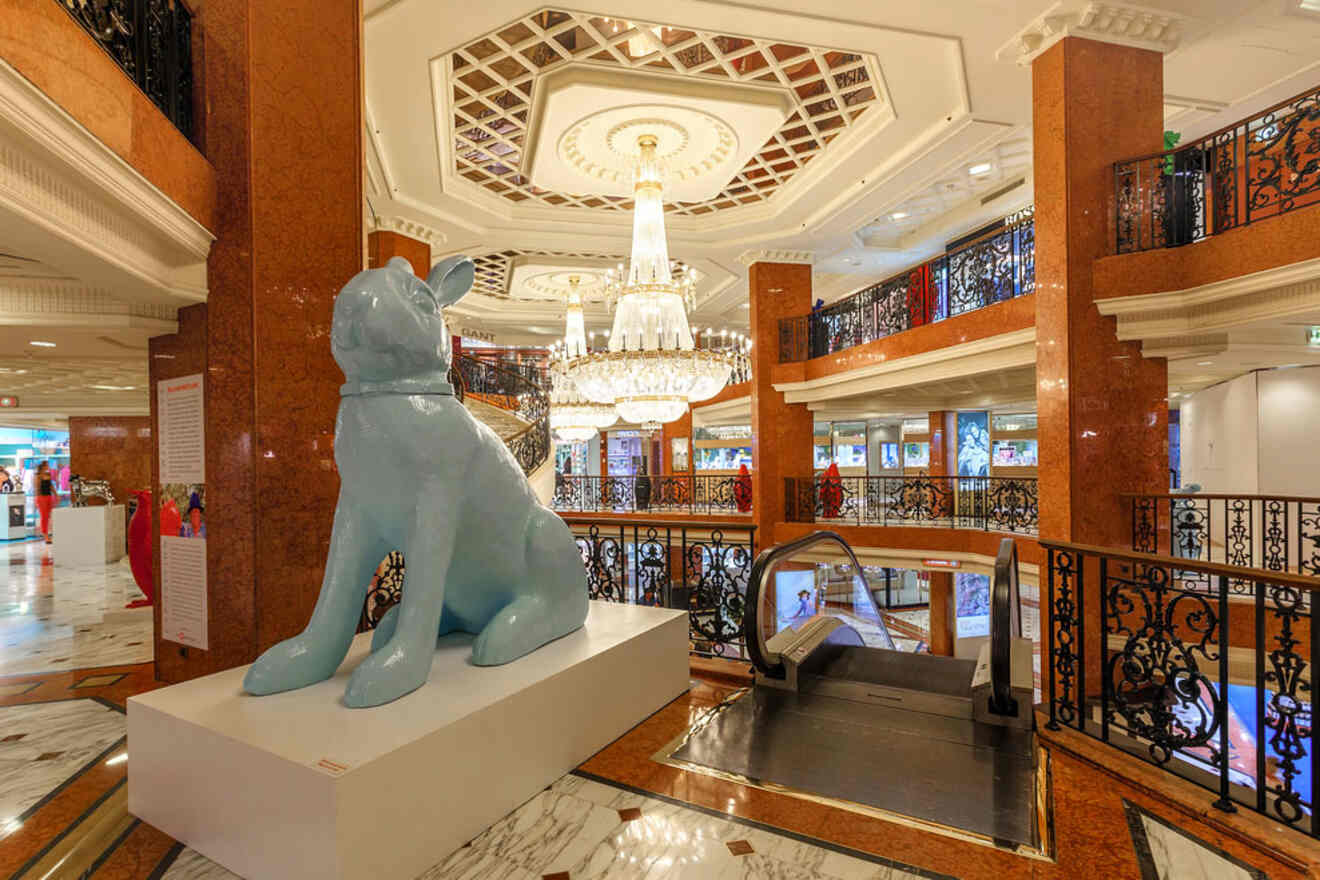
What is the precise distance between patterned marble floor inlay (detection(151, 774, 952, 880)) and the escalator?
359 mm

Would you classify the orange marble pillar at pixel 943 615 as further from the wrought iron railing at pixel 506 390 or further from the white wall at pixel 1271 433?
the wrought iron railing at pixel 506 390

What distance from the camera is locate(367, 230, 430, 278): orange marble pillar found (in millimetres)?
8805

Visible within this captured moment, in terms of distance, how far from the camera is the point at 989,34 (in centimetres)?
550

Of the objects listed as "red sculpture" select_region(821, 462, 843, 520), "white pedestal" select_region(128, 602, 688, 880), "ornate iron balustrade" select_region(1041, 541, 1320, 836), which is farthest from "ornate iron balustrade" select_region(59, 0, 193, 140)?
"red sculpture" select_region(821, 462, 843, 520)

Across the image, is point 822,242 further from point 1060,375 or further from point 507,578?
point 507,578

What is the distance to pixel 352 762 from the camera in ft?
5.53

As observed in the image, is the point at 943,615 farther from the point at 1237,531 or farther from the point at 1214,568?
the point at 1214,568

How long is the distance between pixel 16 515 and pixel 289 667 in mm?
20511

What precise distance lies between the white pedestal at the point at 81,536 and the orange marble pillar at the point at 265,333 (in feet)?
31.4

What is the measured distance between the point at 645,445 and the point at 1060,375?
18.9m

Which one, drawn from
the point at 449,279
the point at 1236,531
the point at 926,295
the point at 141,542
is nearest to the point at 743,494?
the point at 926,295

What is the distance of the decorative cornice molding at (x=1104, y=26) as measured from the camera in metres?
5.14

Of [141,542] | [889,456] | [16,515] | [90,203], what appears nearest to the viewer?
[90,203]

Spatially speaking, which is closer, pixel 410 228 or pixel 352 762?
pixel 352 762
